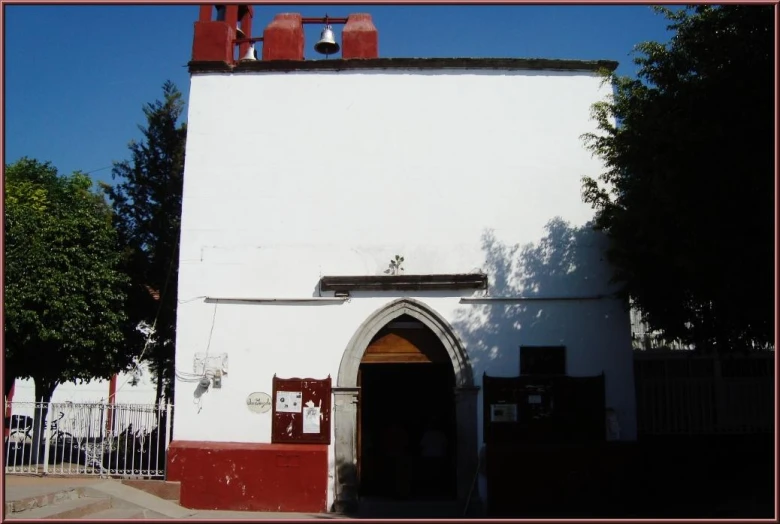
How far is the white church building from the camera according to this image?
10.0 m

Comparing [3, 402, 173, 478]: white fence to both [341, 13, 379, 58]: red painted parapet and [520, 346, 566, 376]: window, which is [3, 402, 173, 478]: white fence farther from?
[341, 13, 379, 58]: red painted parapet

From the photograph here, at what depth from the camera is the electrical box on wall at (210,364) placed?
10195 millimetres

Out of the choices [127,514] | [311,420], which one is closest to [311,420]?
[311,420]

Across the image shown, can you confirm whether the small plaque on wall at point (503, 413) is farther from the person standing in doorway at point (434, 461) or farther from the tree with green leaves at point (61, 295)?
the tree with green leaves at point (61, 295)

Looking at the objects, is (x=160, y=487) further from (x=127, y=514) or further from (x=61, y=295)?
(x=61, y=295)

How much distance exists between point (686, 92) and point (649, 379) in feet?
17.2

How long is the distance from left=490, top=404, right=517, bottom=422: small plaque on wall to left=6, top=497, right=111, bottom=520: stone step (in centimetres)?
547

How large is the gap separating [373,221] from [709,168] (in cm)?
490

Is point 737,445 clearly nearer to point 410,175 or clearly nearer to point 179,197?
point 410,175

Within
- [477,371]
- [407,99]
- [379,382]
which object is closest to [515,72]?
[407,99]

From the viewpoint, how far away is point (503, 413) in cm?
996

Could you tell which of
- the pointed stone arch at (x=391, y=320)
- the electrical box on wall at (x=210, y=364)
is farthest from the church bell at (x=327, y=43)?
the electrical box on wall at (x=210, y=364)

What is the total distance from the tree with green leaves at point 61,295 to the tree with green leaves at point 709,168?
9.49 metres

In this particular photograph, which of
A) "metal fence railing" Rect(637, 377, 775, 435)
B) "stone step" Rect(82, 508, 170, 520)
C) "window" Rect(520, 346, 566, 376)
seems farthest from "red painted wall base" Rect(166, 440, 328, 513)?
"metal fence railing" Rect(637, 377, 775, 435)
